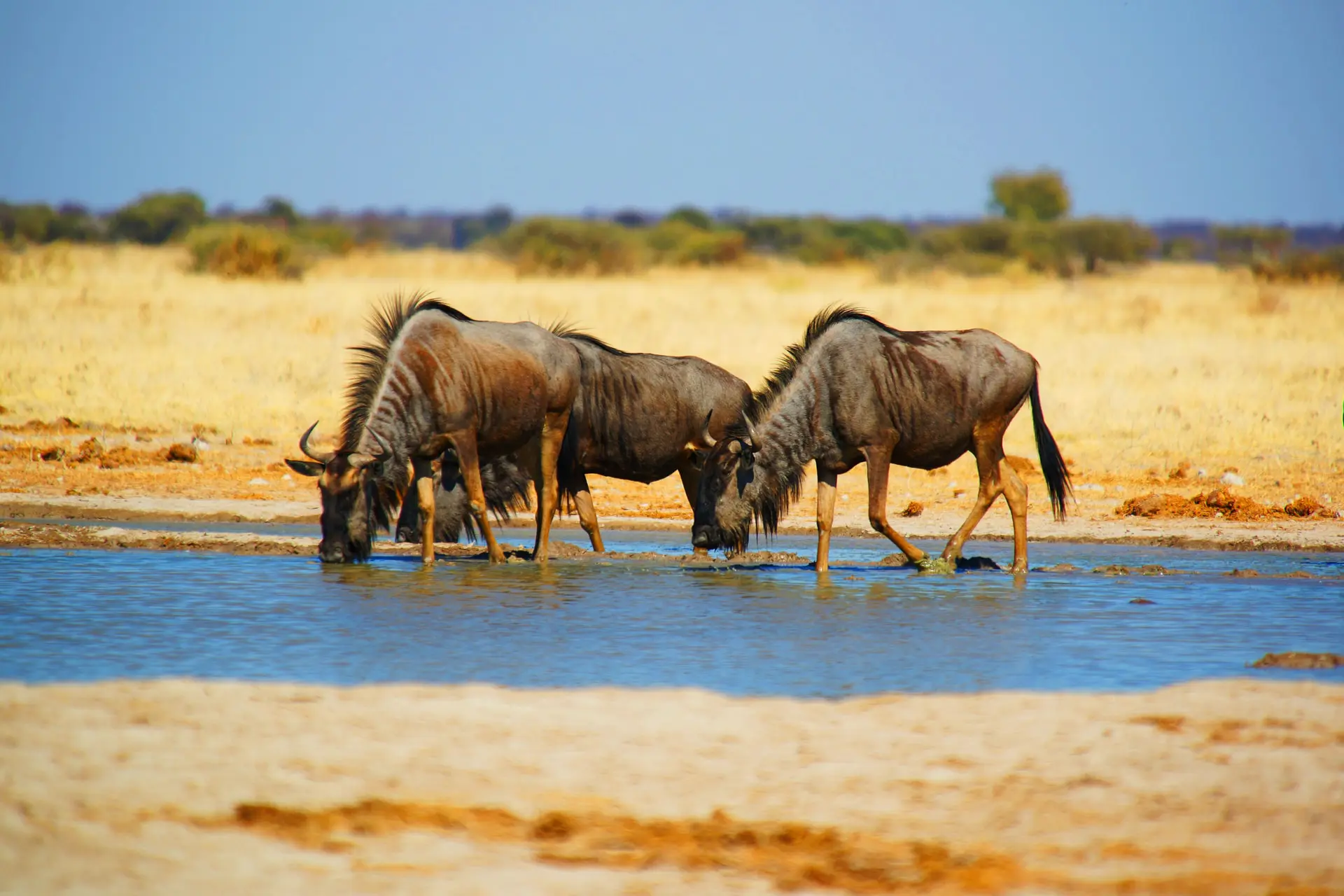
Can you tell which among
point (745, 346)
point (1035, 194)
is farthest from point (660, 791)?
point (1035, 194)

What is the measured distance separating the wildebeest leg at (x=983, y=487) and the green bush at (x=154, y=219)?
5680 centimetres

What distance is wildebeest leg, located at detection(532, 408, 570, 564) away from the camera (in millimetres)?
10445

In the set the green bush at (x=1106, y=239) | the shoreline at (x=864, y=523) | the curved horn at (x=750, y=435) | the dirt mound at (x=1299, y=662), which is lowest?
the shoreline at (x=864, y=523)

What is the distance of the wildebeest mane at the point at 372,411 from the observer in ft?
32.8

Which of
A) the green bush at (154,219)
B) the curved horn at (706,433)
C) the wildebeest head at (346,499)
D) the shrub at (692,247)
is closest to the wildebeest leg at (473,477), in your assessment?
the wildebeest head at (346,499)

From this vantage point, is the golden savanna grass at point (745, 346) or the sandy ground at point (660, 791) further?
the golden savanna grass at point (745, 346)

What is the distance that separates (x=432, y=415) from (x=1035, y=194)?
71.1 m

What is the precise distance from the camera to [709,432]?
10.8 m

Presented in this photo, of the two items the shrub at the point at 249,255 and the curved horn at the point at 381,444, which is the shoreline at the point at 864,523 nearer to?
the curved horn at the point at 381,444

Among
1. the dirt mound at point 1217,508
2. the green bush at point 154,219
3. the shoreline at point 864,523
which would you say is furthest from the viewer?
the green bush at point 154,219

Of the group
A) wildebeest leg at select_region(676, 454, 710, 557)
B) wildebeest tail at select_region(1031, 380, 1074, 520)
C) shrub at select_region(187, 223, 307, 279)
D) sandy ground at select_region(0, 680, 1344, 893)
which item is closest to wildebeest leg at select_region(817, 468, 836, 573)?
wildebeest leg at select_region(676, 454, 710, 557)

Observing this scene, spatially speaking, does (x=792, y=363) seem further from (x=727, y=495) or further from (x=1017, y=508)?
(x=1017, y=508)

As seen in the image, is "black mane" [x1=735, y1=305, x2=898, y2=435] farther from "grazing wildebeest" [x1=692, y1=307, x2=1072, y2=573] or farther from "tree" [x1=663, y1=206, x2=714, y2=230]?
"tree" [x1=663, y1=206, x2=714, y2=230]

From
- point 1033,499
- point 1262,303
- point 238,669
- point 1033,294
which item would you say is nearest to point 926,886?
point 238,669
